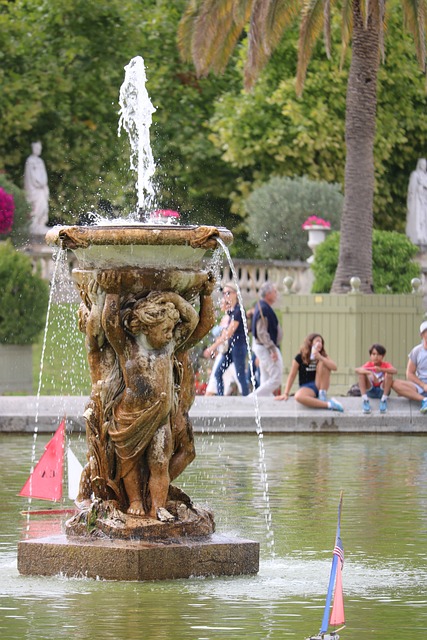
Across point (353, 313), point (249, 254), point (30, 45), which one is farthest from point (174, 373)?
point (30, 45)

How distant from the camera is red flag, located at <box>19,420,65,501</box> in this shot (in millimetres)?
13148

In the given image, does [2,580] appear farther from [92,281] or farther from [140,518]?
[92,281]

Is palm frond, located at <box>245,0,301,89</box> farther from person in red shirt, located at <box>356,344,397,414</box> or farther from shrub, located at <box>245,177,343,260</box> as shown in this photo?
shrub, located at <box>245,177,343,260</box>

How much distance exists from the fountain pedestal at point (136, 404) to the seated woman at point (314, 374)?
11.0 meters

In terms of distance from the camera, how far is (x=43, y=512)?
539 inches

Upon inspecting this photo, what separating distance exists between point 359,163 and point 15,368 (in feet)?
18.8

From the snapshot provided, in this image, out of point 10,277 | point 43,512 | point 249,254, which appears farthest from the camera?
point 249,254

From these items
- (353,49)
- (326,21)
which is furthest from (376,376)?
(353,49)

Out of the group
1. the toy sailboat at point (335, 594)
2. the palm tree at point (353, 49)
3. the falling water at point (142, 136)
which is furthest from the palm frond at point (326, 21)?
the toy sailboat at point (335, 594)

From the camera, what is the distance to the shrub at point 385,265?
29.3 metres

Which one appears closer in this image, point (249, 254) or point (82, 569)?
point (82, 569)

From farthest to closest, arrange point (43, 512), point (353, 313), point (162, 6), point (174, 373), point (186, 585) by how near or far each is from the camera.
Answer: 1. point (162, 6)
2. point (353, 313)
3. point (43, 512)
4. point (174, 373)
5. point (186, 585)

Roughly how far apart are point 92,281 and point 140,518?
133 cm

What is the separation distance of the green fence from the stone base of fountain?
48.7ft
